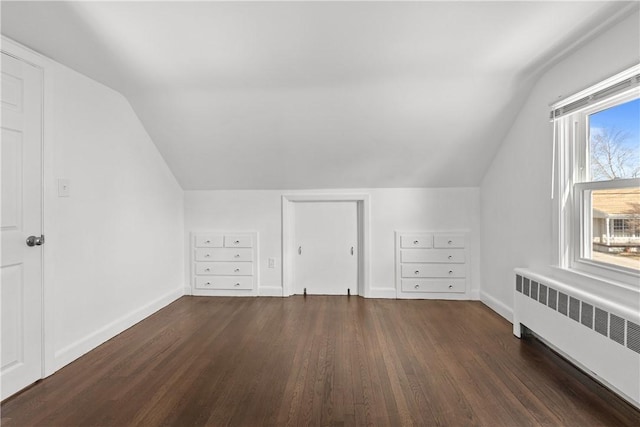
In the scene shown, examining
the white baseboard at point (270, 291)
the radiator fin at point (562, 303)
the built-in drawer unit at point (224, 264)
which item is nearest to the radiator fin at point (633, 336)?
the radiator fin at point (562, 303)

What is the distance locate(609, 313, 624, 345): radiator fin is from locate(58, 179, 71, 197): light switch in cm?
345

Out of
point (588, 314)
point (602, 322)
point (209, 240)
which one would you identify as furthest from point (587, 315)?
point (209, 240)

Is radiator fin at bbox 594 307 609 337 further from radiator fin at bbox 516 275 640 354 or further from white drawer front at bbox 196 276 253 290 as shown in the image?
white drawer front at bbox 196 276 253 290

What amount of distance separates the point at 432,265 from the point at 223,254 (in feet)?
8.19

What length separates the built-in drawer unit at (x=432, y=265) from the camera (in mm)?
3736

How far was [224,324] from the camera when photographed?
9.79ft

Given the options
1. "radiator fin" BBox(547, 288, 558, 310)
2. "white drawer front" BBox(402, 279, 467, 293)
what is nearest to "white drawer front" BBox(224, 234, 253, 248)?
"white drawer front" BBox(402, 279, 467, 293)

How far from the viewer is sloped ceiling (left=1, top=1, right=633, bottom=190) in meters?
1.81

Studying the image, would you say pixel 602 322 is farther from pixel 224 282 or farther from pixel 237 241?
pixel 224 282

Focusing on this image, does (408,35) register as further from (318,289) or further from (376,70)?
(318,289)

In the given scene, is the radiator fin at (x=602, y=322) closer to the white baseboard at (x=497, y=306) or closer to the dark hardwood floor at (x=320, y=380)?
the dark hardwood floor at (x=320, y=380)

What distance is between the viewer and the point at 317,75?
2.49 m

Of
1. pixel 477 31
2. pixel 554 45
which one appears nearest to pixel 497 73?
pixel 554 45

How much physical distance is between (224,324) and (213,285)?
106 centimetres
